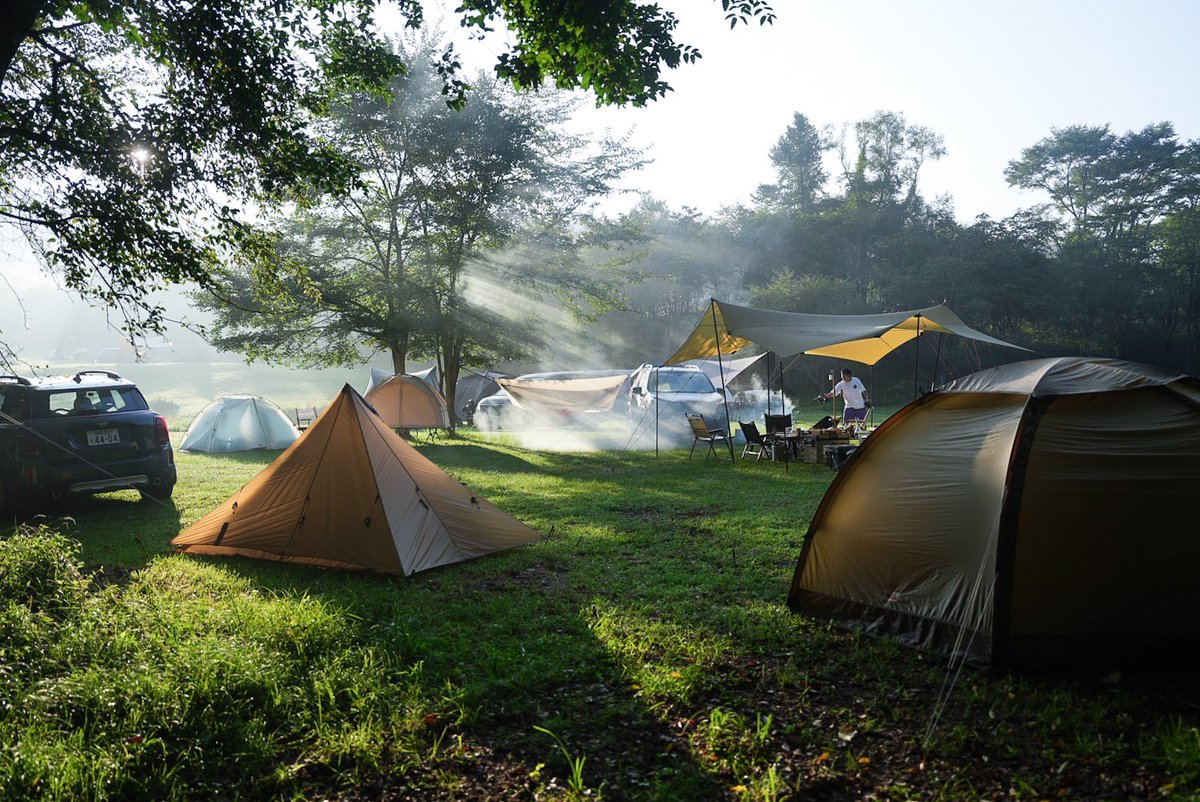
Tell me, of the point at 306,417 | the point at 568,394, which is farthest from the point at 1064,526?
the point at 306,417

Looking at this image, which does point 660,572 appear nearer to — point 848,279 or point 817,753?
point 817,753

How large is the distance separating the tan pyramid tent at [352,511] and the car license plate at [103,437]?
2.67 meters

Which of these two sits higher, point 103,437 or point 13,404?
point 13,404

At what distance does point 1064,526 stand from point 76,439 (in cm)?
968

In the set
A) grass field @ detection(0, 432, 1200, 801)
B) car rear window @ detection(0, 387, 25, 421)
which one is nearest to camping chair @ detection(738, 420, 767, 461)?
grass field @ detection(0, 432, 1200, 801)

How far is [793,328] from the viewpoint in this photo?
12789 mm

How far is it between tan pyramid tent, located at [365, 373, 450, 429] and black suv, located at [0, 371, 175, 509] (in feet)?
29.1

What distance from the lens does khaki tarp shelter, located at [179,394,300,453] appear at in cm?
1708

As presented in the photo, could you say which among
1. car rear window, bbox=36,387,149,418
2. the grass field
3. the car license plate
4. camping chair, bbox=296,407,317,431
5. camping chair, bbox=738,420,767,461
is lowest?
the grass field

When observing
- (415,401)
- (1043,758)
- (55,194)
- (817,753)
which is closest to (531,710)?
(817,753)

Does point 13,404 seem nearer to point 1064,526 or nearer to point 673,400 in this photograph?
point 1064,526

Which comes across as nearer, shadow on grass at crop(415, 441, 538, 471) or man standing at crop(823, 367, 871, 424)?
shadow on grass at crop(415, 441, 538, 471)

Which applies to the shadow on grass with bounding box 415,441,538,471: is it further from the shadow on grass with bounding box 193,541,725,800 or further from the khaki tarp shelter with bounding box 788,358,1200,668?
the khaki tarp shelter with bounding box 788,358,1200,668

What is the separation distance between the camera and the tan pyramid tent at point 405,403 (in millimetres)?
18641
